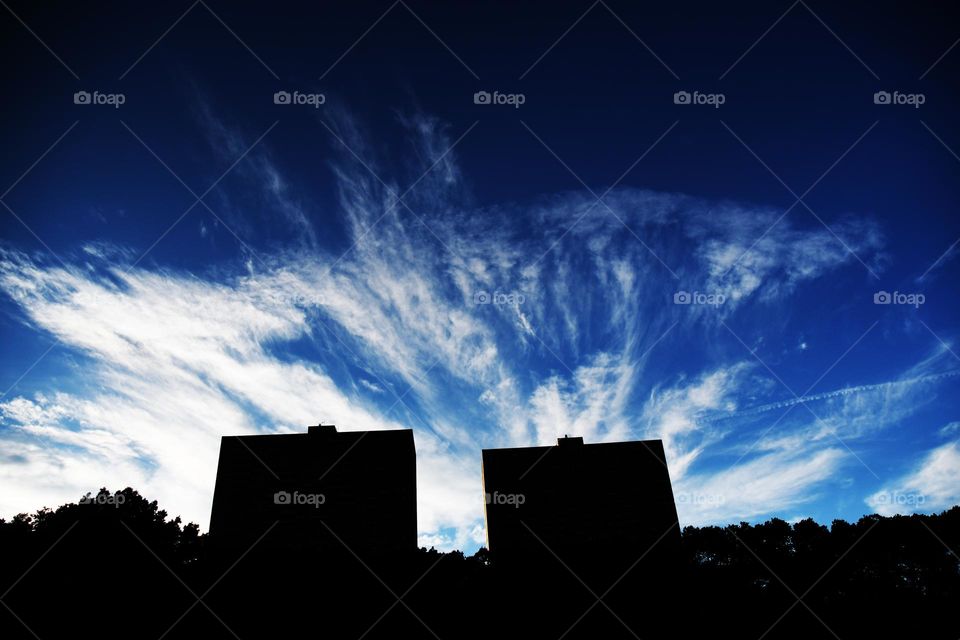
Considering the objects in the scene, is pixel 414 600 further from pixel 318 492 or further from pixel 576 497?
pixel 576 497

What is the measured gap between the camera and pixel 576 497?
→ 108ft

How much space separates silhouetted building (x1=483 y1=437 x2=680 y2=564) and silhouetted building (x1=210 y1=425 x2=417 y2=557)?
661cm

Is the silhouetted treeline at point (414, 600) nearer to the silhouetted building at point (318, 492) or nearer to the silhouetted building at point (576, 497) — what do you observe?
the silhouetted building at point (318, 492)

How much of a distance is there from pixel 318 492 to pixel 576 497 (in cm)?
1812

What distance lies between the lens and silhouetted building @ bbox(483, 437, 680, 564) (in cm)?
3181

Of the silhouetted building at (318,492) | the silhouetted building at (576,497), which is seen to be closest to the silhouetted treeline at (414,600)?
Answer: the silhouetted building at (318,492)

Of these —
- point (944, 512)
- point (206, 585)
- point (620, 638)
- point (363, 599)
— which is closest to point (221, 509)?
point (206, 585)

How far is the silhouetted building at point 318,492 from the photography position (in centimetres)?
3059

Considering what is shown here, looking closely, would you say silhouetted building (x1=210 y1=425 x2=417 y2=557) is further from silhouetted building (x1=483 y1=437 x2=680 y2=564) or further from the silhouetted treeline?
the silhouetted treeline

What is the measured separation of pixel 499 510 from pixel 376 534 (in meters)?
8.62

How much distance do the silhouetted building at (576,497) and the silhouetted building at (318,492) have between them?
6.61 m

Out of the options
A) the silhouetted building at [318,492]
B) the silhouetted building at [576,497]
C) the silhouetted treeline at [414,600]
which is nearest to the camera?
the silhouetted treeline at [414,600]

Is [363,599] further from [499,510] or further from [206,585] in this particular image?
[499,510]

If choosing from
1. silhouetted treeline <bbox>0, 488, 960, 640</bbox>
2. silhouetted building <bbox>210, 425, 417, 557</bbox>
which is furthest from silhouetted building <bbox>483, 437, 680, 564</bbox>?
silhouetted treeline <bbox>0, 488, 960, 640</bbox>
